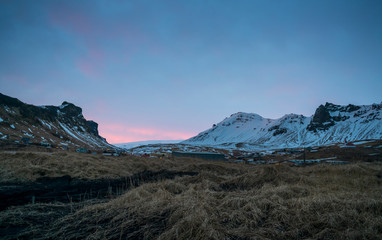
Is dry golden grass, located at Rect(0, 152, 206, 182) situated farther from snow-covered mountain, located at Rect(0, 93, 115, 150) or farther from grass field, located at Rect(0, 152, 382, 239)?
snow-covered mountain, located at Rect(0, 93, 115, 150)

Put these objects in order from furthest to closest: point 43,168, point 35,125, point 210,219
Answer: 1. point 35,125
2. point 43,168
3. point 210,219

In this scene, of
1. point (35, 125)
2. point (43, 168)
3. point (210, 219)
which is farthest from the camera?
point (35, 125)

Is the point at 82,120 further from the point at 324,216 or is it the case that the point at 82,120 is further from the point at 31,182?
the point at 324,216

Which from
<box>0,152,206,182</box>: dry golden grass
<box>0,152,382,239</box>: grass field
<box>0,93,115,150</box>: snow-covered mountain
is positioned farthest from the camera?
<box>0,93,115,150</box>: snow-covered mountain

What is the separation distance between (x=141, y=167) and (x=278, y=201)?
16.3 meters

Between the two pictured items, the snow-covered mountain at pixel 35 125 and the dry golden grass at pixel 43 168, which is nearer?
the dry golden grass at pixel 43 168

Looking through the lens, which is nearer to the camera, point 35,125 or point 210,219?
point 210,219

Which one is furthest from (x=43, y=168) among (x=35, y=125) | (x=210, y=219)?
(x=35, y=125)

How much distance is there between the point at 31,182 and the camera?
10.3 m

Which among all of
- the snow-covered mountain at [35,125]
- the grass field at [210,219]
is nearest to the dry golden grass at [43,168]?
the grass field at [210,219]

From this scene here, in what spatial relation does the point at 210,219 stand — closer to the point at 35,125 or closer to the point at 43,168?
the point at 43,168

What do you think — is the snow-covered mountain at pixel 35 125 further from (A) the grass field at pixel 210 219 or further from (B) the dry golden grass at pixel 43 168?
(A) the grass field at pixel 210 219

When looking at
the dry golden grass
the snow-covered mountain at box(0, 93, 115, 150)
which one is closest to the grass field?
the dry golden grass

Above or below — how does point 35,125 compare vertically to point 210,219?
above
